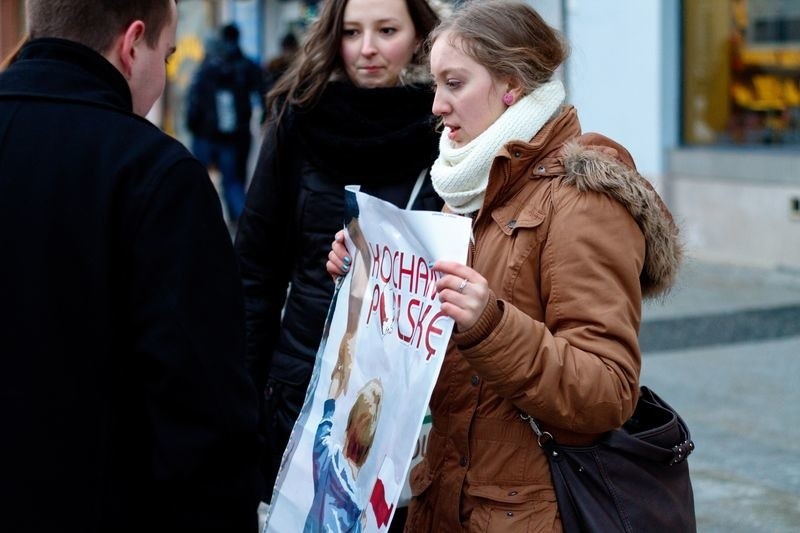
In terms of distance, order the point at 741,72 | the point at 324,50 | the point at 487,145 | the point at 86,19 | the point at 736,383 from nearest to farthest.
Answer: the point at 86,19, the point at 487,145, the point at 324,50, the point at 736,383, the point at 741,72

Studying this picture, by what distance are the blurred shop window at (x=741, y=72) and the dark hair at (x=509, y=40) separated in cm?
863

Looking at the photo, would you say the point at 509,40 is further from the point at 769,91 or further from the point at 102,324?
the point at 769,91

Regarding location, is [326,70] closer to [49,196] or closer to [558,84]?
[558,84]

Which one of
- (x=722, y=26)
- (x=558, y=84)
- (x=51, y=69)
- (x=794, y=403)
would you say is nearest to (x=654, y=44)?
(x=722, y=26)

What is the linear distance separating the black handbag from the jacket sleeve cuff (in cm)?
26

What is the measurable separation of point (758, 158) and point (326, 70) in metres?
7.82

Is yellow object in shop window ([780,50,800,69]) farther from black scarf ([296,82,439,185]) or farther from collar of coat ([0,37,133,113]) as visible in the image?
collar of coat ([0,37,133,113])

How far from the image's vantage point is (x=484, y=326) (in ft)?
7.52

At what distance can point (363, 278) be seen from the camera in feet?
8.93

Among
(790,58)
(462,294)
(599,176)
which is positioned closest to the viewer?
(462,294)

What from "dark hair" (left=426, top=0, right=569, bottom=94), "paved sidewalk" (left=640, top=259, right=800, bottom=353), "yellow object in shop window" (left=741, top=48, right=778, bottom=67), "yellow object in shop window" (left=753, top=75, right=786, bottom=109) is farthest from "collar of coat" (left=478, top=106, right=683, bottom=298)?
"yellow object in shop window" (left=741, top=48, right=778, bottom=67)

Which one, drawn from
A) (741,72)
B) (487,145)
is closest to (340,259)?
(487,145)

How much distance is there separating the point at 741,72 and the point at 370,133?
8723 mm

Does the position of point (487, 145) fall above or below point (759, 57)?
above
